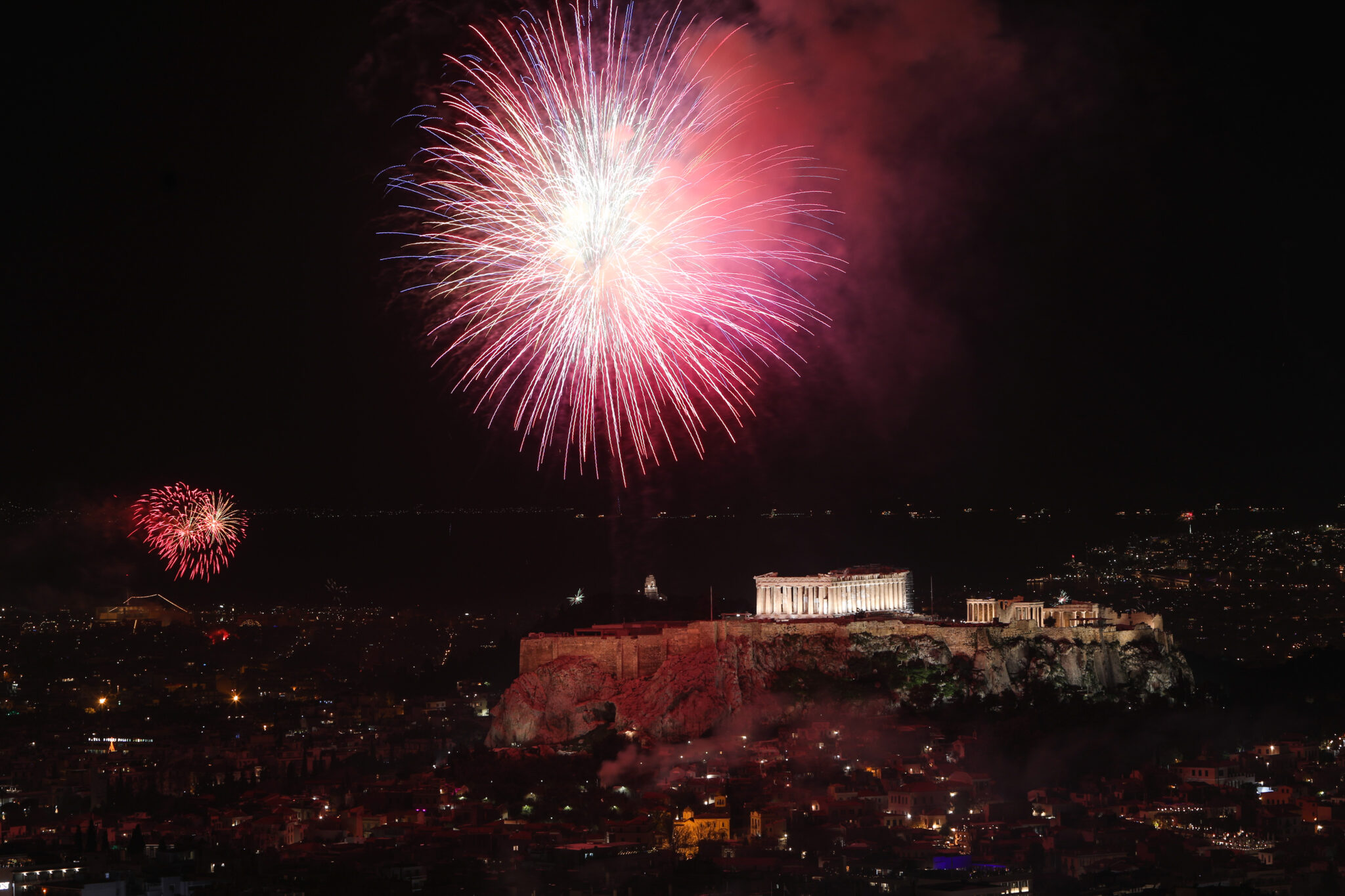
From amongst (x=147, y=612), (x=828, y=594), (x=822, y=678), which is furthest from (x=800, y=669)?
→ (x=147, y=612)

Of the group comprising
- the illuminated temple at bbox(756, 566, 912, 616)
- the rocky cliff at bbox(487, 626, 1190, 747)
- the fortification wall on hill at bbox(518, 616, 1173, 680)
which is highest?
the illuminated temple at bbox(756, 566, 912, 616)

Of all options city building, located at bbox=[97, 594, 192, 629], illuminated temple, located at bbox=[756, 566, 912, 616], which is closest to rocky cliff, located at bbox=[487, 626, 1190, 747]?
illuminated temple, located at bbox=[756, 566, 912, 616]

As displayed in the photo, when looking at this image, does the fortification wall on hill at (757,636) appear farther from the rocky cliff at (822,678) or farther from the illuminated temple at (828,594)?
the illuminated temple at (828,594)

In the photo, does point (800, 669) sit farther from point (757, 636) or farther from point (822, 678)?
point (757, 636)

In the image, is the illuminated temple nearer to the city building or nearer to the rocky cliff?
the rocky cliff

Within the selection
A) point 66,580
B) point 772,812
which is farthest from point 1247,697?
point 66,580

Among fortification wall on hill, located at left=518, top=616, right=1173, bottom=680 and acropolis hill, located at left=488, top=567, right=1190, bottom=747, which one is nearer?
acropolis hill, located at left=488, top=567, right=1190, bottom=747
